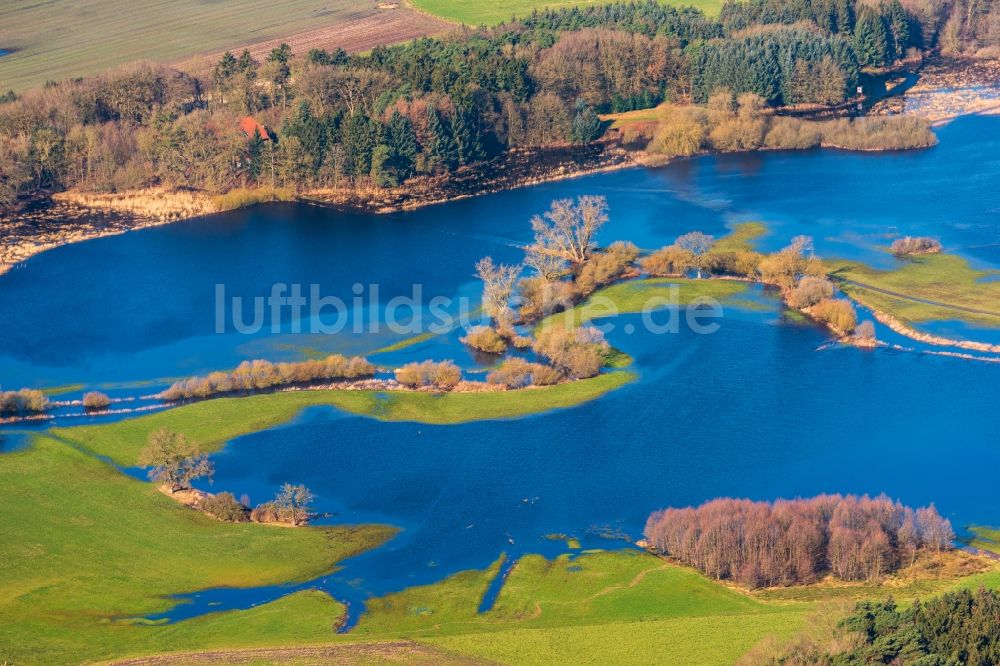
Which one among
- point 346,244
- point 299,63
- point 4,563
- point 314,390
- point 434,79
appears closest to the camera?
point 4,563

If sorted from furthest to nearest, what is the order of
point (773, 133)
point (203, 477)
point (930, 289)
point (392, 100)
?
point (392, 100) < point (773, 133) < point (930, 289) < point (203, 477)

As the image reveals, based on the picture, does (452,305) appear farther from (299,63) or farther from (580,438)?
(299,63)

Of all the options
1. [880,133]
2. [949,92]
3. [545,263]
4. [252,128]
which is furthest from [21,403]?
[949,92]

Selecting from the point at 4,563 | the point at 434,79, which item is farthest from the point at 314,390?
the point at 434,79

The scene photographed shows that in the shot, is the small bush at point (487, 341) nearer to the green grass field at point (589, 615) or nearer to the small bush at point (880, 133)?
the green grass field at point (589, 615)

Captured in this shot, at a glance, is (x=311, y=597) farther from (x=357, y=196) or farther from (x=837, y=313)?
(x=357, y=196)

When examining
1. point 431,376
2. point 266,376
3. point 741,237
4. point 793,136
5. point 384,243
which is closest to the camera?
point 431,376

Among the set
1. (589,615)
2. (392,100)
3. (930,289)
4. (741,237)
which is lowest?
(589,615)
